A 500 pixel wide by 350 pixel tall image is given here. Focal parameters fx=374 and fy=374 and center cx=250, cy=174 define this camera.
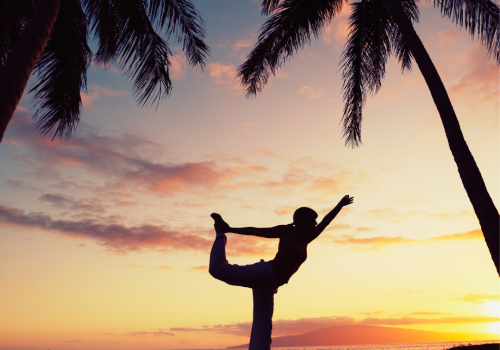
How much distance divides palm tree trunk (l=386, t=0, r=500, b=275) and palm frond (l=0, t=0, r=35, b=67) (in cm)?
881

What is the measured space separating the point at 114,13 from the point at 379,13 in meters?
6.94

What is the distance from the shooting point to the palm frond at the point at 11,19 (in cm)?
864

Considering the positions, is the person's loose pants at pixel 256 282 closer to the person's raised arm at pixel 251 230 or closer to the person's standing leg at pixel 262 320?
the person's standing leg at pixel 262 320

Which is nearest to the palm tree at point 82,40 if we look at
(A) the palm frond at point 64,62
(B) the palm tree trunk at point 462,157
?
(A) the palm frond at point 64,62

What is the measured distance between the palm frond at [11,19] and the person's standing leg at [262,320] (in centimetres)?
859

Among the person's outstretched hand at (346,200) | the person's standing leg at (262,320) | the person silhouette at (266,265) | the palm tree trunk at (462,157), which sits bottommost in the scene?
the person's standing leg at (262,320)

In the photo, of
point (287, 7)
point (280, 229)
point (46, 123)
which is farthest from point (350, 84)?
point (46, 123)

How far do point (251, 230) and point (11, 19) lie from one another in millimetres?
8248

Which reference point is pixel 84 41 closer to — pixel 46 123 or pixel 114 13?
pixel 114 13

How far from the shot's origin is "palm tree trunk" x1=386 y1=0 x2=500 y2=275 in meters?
5.60

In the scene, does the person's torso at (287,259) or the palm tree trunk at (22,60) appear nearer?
the person's torso at (287,259)

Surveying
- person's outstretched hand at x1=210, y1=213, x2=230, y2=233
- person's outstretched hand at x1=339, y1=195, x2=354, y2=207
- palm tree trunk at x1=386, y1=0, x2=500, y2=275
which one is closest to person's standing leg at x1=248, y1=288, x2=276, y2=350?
person's outstretched hand at x1=210, y1=213, x2=230, y2=233

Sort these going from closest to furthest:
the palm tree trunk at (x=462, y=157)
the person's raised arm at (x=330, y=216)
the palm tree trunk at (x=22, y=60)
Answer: the person's raised arm at (x=330, y=216) < the palm tree trunk at (x=22, y=60) < the palm tree trunk at (x=462, y=157)

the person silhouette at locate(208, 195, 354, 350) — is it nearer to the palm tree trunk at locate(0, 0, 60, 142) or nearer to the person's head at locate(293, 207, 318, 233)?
the person's head at locate(293, 207, 318, 233)
